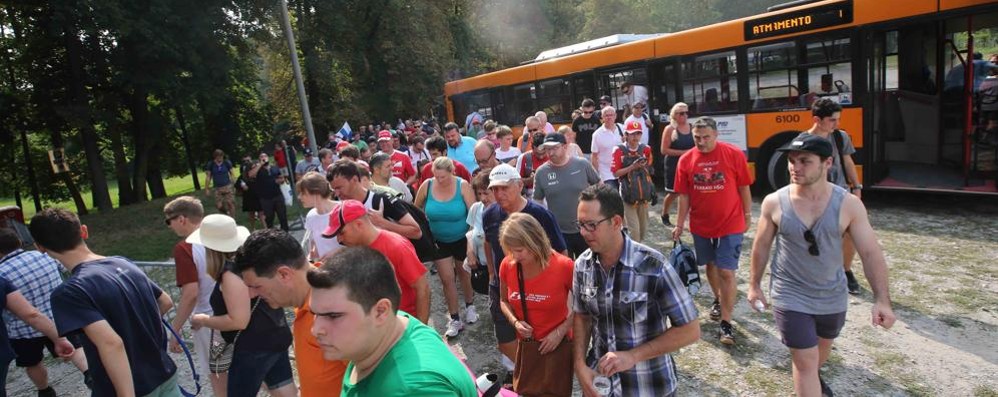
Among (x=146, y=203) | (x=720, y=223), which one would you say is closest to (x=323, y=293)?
(x=720, y=223)

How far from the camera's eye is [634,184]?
A: 21.8 feet

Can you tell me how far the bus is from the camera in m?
7.44

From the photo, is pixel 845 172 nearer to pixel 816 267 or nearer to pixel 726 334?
pixel 726 334

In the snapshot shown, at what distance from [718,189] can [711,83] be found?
5.98 m

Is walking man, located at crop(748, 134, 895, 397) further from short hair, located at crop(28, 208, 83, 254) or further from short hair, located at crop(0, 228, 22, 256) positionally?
short hair, located at crop(0, 228, 22, 256)

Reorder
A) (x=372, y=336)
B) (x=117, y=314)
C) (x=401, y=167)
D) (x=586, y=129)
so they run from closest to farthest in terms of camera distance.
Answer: (x=372, y=336), (x=117, y=314), (x=401, y=167), (x=586, y=129)

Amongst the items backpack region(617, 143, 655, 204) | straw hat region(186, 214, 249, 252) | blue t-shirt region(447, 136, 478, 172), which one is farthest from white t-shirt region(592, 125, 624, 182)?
straw hat region(186, 214, 249, 252)

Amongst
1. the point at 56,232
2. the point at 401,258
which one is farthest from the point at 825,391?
the point at 56,232

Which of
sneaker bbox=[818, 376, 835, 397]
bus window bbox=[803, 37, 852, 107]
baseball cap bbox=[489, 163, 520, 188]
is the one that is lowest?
sneaker bbox=[818, 376, 835, 397]

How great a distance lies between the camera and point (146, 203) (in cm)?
2272

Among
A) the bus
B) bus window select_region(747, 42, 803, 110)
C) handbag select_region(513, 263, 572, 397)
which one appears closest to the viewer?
handbag select_region(513, 263, 572, 397)

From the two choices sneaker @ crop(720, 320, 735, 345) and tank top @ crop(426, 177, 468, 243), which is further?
tank top @ crop(426, 177, 468, 243)

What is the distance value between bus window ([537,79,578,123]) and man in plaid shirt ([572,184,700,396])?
10.9 meters

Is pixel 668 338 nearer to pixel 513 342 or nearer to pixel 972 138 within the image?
pixel 513 342
